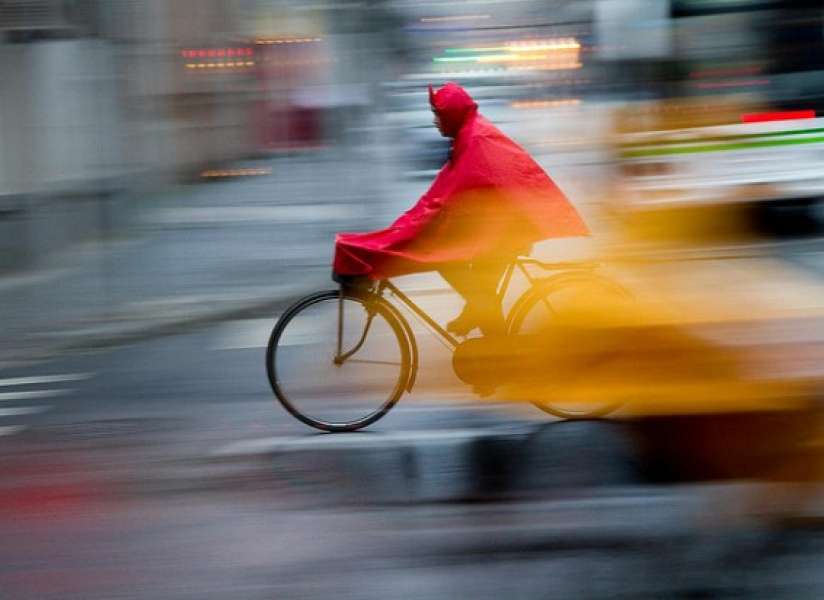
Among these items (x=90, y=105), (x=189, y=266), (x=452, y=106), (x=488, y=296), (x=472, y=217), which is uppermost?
(x=90, y=105)

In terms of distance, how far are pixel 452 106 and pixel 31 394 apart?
3.64m

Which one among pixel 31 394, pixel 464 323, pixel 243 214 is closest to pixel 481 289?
pixel 464 323

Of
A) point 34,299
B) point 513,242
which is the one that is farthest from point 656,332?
point 34,299

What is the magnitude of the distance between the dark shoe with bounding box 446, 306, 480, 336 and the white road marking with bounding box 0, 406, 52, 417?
9.07ft

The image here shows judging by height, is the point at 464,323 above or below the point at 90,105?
below

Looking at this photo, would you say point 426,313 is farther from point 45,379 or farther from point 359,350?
point 45,379

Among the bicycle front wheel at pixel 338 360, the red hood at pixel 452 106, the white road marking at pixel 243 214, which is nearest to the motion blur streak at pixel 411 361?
the bicycle front wheel at pixel 338 360

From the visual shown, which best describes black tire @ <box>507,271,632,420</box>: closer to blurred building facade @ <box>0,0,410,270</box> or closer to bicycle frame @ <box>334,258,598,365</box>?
bicycle frame @ <box>334,258,598,365</box>

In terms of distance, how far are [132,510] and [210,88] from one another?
13.6 meters

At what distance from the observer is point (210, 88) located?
1842 centimetres

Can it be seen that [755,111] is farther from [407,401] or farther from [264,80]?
[264,80]

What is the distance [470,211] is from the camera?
241 inches

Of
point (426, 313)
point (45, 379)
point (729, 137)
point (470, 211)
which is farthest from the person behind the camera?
point (729, 137)

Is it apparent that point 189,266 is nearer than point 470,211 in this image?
No
